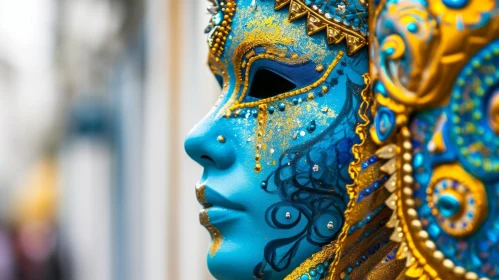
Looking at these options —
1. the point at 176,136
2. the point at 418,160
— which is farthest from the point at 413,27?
the point at 176,136

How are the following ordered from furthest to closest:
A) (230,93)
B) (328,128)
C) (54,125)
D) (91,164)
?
(54,125) → (91,164) → (230,93) → (328,128)

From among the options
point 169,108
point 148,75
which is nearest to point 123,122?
point 148,75

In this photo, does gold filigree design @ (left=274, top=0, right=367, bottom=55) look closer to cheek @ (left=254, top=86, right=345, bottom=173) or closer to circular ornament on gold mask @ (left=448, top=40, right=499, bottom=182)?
cheek @ (left=254, top=86, right=345, bottom=173)

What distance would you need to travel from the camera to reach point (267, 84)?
1.19 m

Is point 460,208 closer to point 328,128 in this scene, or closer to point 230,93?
point 328,128

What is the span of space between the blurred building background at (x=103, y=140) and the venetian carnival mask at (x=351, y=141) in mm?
1420

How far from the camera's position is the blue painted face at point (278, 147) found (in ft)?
3.64

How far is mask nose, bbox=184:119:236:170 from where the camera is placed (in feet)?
3.84

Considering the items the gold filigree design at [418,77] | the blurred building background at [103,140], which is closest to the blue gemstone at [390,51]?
the gold filigree design at [418,77]

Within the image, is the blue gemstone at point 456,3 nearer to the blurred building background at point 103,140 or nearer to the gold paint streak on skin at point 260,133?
the gold paint streak on skin at point 260,133

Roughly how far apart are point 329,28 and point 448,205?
38 centimetres

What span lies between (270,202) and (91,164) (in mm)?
5492

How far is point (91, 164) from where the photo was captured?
6.44 meters

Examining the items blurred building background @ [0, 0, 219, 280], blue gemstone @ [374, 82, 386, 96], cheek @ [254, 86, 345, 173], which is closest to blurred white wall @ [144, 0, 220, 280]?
blurred building background @ [0, 0, 219, 280]
